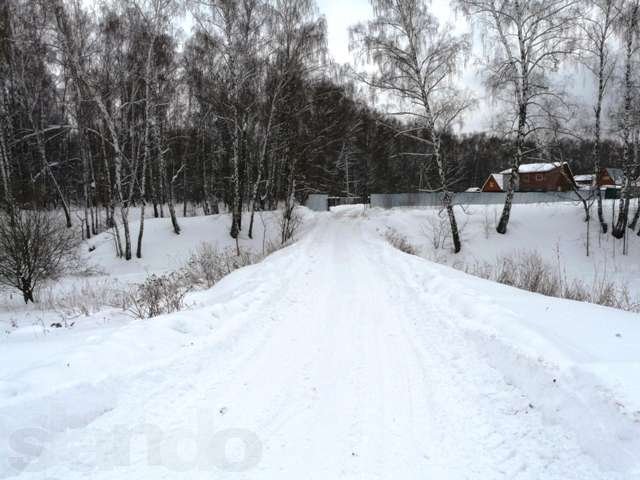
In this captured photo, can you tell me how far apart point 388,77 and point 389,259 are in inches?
385

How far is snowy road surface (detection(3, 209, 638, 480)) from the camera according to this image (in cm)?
236

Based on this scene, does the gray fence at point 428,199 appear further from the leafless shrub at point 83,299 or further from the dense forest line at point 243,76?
the leafless shrub at point 83,299

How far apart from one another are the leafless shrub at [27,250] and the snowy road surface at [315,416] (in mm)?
8430

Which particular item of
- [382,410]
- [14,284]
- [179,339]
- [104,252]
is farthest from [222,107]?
[382,410]

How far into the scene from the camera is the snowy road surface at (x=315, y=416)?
7.75 ft

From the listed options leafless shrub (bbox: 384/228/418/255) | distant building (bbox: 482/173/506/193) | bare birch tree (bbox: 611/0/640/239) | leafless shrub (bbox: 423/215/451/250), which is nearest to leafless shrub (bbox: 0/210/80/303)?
leafless shrub (bbox: 384/228/418/255)

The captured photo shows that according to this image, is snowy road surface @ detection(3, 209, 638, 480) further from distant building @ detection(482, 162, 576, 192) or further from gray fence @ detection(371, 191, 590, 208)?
distant building @ detection(482, 162, 576, 192)

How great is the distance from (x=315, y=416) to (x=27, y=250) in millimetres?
11228

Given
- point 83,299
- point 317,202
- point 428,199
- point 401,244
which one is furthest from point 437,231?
point 317,202

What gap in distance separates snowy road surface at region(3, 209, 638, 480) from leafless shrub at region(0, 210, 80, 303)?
8.43 meters

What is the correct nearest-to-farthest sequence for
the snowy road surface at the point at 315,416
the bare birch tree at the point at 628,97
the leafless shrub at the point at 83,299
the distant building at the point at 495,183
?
the snowy road surface at the point at 315,416
the leafless shrub at the point at 83,299
the bare birch tree at the point at 628,97
the distant building at the point at 495,183

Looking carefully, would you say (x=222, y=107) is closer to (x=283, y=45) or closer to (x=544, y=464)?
(x=283, y=45)

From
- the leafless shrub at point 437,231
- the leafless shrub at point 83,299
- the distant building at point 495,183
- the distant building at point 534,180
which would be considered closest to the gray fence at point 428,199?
the distant building at point 534,180

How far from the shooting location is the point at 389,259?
10.2 metres
